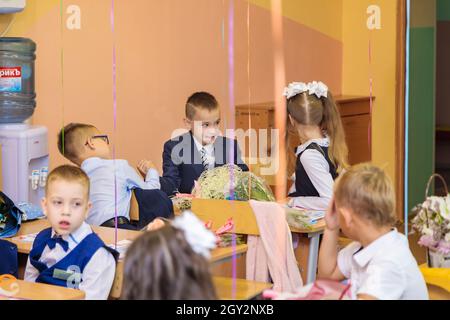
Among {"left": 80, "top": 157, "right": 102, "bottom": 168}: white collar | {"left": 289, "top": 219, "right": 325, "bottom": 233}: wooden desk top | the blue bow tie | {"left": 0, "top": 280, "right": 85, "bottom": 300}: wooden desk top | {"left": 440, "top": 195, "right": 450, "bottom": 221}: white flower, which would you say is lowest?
{"left": 0, "top": 280, "right": 85, "bottom": 300}: wooden desk top

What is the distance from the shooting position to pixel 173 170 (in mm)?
3639

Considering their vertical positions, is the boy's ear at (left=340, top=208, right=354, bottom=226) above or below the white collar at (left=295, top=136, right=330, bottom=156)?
below

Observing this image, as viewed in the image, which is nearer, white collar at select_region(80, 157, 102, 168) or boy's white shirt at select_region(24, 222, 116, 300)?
boy's white shirt at select_region(24, 222, 116, 300)

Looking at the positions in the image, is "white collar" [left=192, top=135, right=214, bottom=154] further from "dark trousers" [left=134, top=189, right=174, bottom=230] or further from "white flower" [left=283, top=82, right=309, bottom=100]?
"white flower" [left=283, top=82, right=309, bottom=100]

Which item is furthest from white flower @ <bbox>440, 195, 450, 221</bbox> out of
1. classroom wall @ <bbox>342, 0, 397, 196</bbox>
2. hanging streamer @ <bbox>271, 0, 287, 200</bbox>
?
hanging streamer @ <bbox>271, 0, 287, 200</bbox>

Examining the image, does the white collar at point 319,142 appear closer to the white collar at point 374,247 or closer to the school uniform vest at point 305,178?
the school uniform vest at point 305,178

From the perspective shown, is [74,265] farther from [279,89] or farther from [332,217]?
[279,89]

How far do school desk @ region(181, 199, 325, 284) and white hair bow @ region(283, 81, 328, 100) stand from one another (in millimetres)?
651

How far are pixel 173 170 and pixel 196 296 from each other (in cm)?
208

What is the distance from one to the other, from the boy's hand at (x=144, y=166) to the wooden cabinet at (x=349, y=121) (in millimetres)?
436

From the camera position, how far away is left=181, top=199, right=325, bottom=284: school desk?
9.62 ft

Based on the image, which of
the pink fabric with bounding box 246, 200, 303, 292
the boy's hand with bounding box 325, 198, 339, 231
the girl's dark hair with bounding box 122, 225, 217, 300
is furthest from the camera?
the pink fabric with bounding box 246, 200, 303, 292
